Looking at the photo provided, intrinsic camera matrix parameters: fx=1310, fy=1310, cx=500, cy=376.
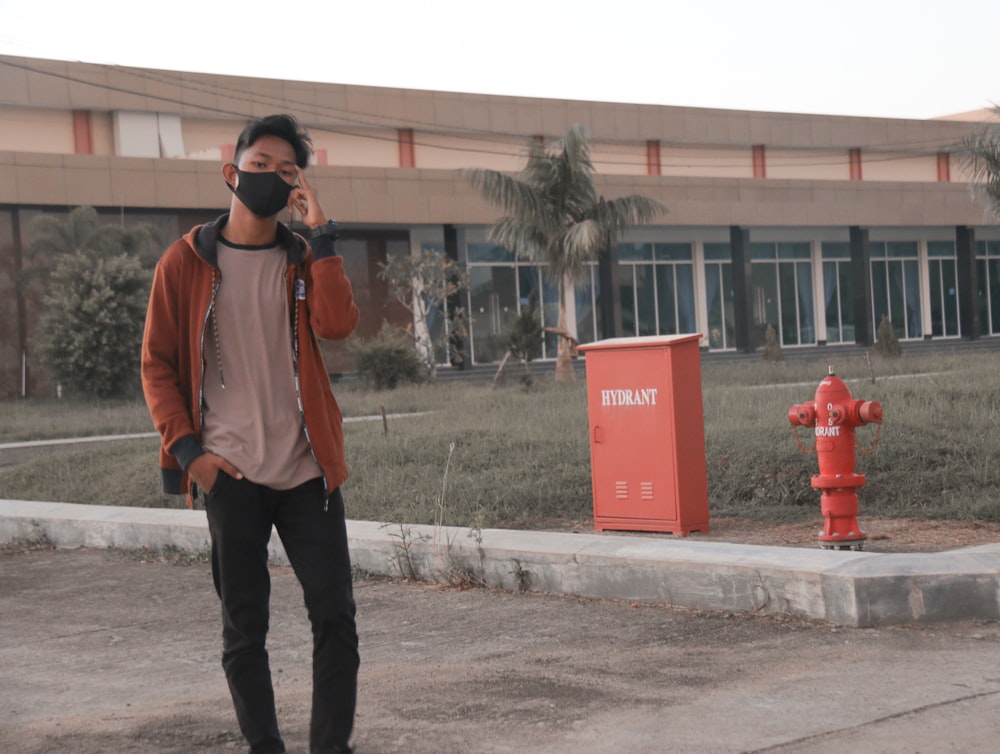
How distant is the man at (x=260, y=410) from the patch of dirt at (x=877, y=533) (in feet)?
14.0

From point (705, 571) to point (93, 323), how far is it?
26.4 meters

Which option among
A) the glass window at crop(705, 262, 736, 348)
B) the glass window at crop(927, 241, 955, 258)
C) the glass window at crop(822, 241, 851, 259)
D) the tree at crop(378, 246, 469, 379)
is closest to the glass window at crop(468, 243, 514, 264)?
the tree at crop(378, 246, 469, 379)

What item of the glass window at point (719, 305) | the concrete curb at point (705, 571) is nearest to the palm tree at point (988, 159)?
the glass window at point (719, 305)

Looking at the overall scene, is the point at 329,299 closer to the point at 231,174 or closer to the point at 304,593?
the point at 231,174

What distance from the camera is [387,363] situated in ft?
97.2

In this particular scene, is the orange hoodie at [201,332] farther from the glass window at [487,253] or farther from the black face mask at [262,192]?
the glass window at [487,253]

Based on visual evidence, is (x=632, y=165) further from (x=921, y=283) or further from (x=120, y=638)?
(x=120, y=638)

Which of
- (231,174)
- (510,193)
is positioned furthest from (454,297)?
(231,174)

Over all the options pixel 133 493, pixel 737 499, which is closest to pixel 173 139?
pixel 133 493

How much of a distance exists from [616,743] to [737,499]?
18.1 feet

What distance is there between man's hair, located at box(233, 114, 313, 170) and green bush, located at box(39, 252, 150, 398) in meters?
27.4

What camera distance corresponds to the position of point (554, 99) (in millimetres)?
44344

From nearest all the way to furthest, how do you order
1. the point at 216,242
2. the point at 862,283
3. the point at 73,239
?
the point at 216,242 < the point at 73,239 < the point at 862,283

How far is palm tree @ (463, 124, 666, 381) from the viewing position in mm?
29922
